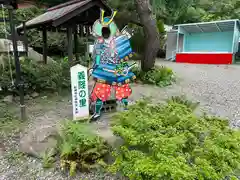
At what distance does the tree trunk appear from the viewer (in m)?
6.48


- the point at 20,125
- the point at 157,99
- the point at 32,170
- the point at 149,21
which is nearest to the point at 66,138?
the point at 32,170

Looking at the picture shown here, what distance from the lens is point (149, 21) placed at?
22.0 ft

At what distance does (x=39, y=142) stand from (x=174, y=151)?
1.94 meters

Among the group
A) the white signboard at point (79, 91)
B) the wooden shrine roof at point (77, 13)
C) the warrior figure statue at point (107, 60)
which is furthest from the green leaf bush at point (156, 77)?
the white signboard at point (79, 91)

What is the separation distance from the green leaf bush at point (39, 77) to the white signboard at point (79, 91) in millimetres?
2228

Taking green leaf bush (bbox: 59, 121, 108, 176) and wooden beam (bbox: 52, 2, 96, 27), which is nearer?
green leaf bush (bbox: 59, 121, 108, 176)

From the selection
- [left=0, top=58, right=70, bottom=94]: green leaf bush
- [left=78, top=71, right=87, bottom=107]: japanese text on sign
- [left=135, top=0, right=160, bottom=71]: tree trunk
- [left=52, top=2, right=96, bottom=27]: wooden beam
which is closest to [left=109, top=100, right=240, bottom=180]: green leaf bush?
[left=78, top=71, right=87, bottom=107]: japanese text on sign

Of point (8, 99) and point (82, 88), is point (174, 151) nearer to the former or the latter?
point (82, 88)

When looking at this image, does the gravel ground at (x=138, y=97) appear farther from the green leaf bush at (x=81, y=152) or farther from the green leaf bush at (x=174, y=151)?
the green leaf bush at (x=174, y=151)

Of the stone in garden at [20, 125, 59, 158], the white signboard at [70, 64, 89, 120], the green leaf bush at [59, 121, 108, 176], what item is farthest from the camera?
the white signboard at [70, 64, 89, 120]

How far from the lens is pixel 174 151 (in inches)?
81.5

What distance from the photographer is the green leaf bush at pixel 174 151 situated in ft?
6.23

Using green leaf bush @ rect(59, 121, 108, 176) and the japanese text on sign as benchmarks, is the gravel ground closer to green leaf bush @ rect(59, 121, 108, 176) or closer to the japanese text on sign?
green leaf bush @ rect(59, 121, 108, 176)

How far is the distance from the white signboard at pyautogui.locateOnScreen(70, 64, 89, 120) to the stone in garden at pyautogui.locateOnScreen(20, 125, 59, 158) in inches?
26.1
